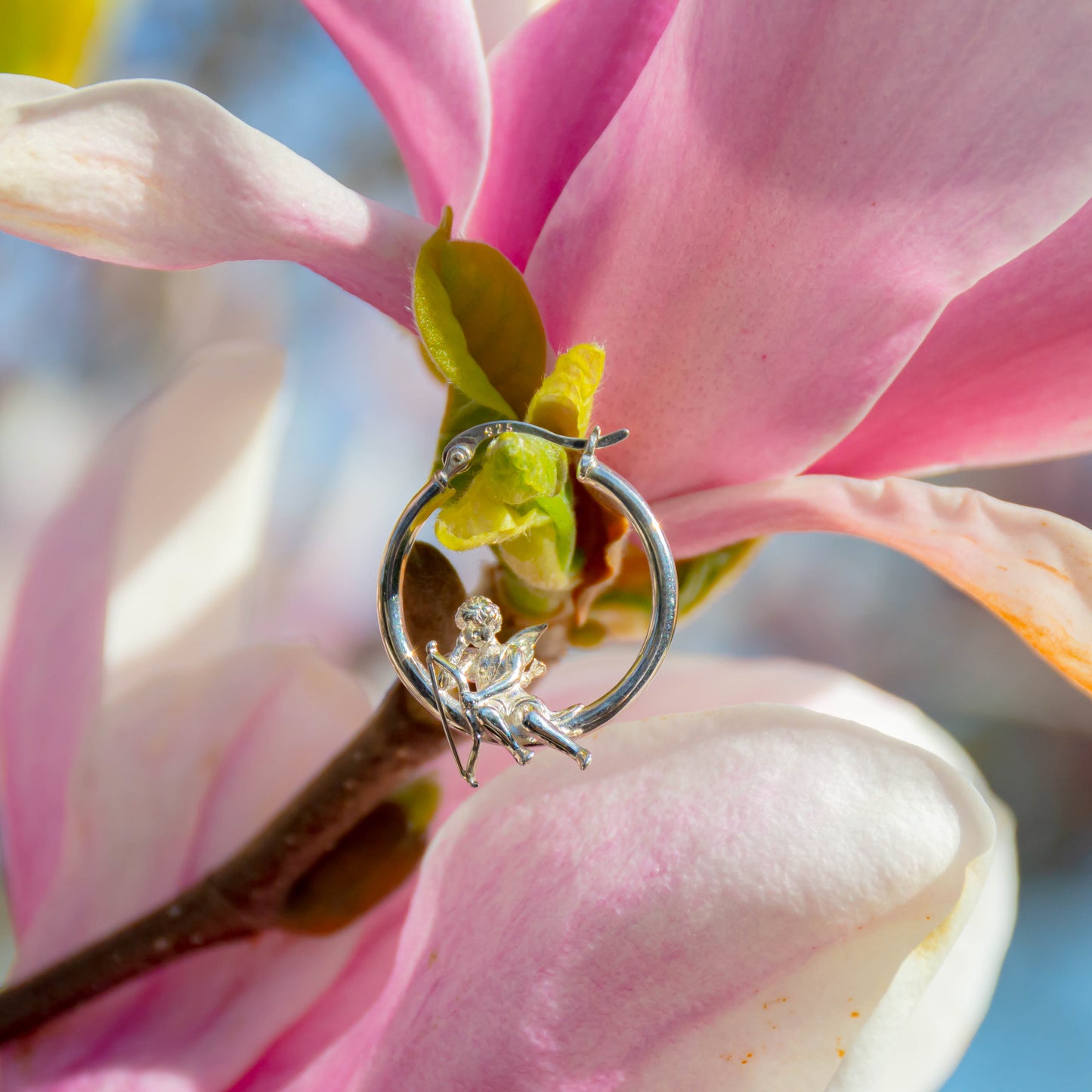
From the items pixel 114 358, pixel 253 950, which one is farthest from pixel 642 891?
pixel 114 358

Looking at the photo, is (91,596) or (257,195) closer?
(257,195)

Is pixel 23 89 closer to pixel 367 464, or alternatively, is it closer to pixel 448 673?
pixel 448 673

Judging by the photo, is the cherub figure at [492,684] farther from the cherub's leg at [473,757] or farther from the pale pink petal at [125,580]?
the pale pink petal at [125,580]

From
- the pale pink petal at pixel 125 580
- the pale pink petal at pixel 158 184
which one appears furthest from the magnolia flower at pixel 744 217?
the pale pink petal at pixel 125 580

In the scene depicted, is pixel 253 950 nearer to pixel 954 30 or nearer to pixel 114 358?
pixel 954 30

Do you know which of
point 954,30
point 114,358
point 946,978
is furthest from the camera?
point 114,358

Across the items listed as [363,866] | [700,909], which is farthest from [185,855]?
[700,909]

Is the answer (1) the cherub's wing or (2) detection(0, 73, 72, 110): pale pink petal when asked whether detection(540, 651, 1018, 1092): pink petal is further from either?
(2) detection(0, 73, 72, 110): pale pink petal
